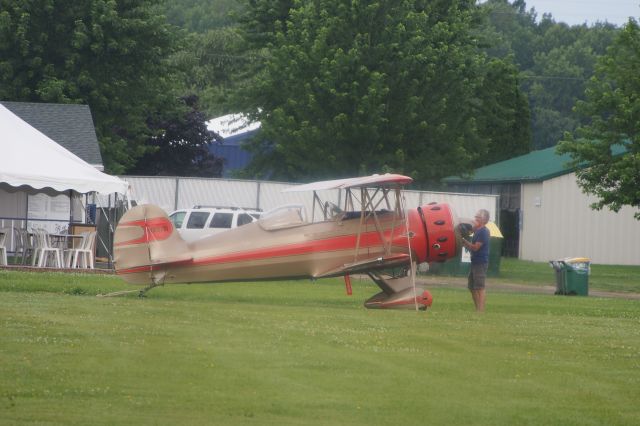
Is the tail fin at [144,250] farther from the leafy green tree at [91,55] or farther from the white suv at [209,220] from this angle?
the leafy green tree at [91,55]

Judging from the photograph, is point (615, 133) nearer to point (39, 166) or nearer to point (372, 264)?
point (372, 264)

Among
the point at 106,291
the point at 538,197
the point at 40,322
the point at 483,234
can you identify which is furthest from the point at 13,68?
the point at 40,322

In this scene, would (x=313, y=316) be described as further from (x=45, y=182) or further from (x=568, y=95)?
(x=568, y=95)

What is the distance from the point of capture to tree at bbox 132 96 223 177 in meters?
59.8

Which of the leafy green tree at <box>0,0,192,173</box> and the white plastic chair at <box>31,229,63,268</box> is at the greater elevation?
the leafy green tree at <box>0,0,192,173</box>

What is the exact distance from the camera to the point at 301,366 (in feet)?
41.0

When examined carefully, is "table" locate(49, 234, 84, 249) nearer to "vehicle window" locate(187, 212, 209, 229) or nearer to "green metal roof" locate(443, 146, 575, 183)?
"vehicle window" locate(187, 212, 209, 229)

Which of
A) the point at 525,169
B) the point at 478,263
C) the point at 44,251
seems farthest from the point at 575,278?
the point at 525,169

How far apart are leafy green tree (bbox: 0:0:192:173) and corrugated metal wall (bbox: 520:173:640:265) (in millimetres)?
16487

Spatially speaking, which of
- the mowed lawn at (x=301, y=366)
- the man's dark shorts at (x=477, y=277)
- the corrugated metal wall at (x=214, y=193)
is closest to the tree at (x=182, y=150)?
the corrugated metal wall at (x=214, y=193)

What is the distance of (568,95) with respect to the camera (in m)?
117

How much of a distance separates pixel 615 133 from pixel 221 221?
11.5 metres

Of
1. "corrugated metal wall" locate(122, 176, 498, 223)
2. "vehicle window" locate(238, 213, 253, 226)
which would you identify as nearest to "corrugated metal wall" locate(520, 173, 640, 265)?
"corrugated metal wall" locate(122, 176, 498, 223)

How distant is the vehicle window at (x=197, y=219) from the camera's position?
35.2 meters
